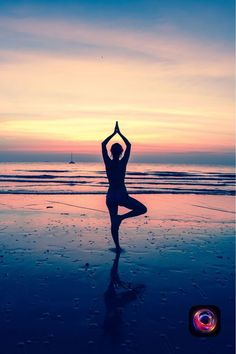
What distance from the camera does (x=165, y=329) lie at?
4.72 meters

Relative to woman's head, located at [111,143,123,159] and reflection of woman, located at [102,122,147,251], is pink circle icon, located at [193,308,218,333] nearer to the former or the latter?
reflection of woman, located at [102,122,147,251]

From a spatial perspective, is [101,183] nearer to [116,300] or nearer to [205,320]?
[116,300]

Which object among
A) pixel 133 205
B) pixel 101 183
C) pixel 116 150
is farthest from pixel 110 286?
pixel 101 183

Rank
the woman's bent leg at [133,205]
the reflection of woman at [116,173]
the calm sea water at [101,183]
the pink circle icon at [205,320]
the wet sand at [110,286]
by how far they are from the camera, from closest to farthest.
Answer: the pink circle icon at [205,320], the wet sand at [110,286], the reflection of woman at [116,173], the woman's bent leg at [133,205], the calm sea water at [101,183]

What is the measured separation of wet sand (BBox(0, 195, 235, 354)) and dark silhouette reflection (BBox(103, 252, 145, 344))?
0.05 feet

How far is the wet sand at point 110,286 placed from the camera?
4.41 meters

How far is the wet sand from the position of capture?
14.5ft

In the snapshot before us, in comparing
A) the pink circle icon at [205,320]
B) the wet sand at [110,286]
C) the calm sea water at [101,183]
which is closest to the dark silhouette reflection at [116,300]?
the wet sand at [110,286]

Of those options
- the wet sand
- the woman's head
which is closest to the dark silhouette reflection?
the wet sand

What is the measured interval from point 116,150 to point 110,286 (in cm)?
347

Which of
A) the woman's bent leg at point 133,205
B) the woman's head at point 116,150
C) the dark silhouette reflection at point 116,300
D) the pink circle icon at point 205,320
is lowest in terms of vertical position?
the dark silhouette reflection at point 116,300

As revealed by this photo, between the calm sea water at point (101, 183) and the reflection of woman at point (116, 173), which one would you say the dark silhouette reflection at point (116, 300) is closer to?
the reflection of woman at point (116, 173)

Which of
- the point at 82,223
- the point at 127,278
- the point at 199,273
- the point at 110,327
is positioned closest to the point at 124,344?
the point at 110,327

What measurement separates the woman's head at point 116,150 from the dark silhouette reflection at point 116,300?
2.74 meters
